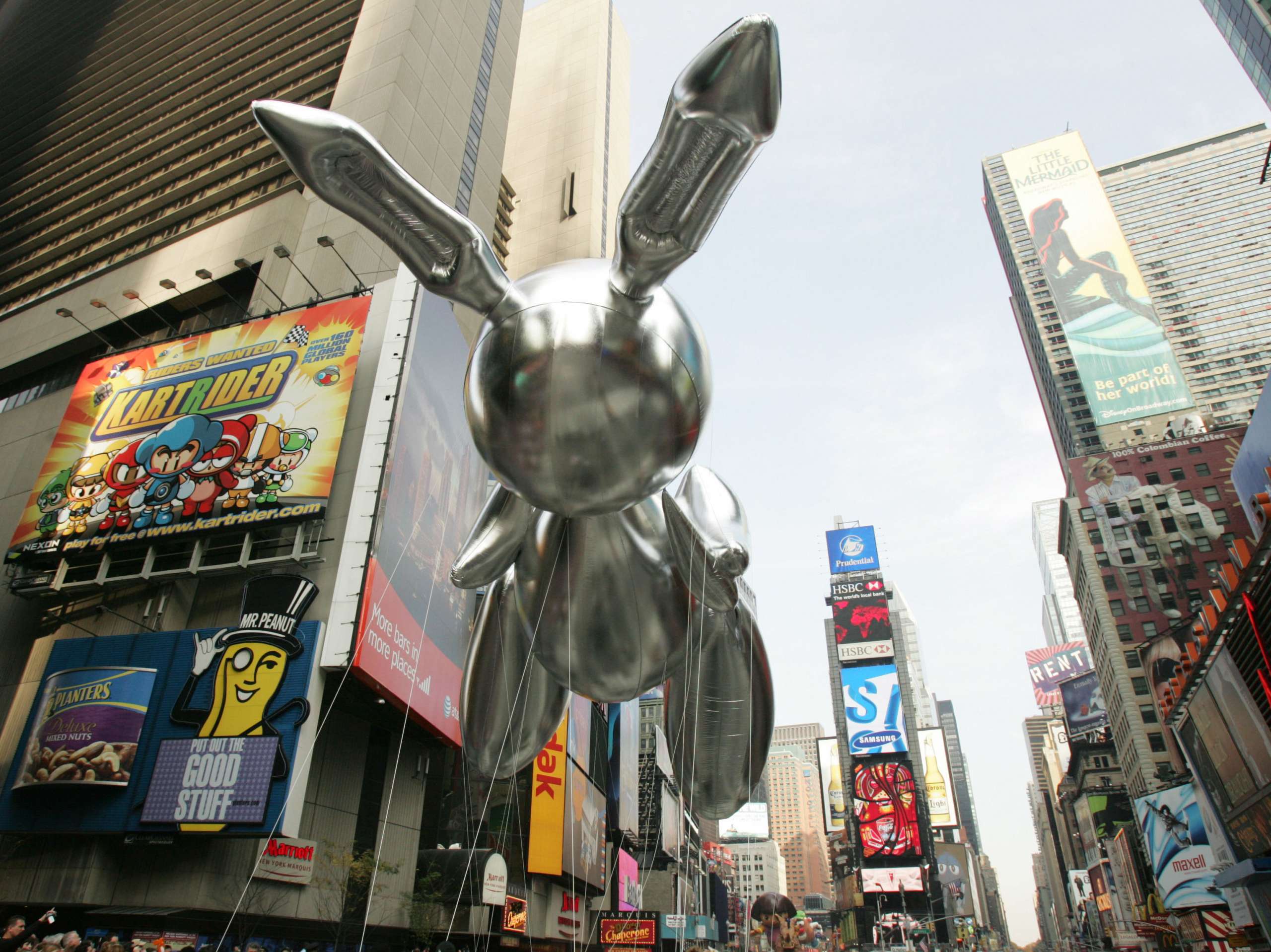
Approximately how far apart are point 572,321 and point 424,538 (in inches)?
651

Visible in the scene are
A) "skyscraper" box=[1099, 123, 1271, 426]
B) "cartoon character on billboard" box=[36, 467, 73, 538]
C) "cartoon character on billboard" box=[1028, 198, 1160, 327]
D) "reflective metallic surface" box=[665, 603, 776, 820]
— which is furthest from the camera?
"skyscraper" box=[1099, 123, 1271, 426]

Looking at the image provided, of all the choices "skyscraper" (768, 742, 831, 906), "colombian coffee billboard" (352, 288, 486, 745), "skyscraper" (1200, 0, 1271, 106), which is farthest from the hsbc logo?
"skyscraper" (768, 742, 831, 906)

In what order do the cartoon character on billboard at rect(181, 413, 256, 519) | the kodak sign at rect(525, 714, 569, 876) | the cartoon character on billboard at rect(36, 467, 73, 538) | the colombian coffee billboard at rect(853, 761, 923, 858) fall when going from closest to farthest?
1. the cartoon character on billboard at rect(181, 413, 256, 519)
2. the cartoon character on billboard at rect(36, 467, 73, 538)
3. the kodak sign at rect(525, 714, 569, 876)
4. the colombian coffee billboard at rect(853, 761, 923, 858)

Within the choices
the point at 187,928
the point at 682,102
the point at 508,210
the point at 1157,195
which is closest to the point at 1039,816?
the point at 1157,195

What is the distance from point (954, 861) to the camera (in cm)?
7944

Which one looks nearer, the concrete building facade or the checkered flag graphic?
the concrete building facade

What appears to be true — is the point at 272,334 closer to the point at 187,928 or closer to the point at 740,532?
the point at 187,928

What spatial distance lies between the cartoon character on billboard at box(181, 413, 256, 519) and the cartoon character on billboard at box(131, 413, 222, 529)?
15 centimetres

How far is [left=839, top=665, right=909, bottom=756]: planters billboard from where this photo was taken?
50.7 metres

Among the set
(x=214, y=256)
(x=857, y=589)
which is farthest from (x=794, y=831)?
(x=214, y=256)

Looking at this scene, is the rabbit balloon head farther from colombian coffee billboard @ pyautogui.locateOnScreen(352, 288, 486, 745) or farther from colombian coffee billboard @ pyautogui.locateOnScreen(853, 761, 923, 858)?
colombian coffee billboard @ pyautogui.locateOnScreen(853, 761, 923, 858)

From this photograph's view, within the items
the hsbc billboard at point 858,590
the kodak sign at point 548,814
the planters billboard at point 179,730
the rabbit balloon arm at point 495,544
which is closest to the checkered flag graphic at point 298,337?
the planters billboard at point 179,730

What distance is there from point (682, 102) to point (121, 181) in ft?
144

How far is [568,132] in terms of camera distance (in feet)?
169
